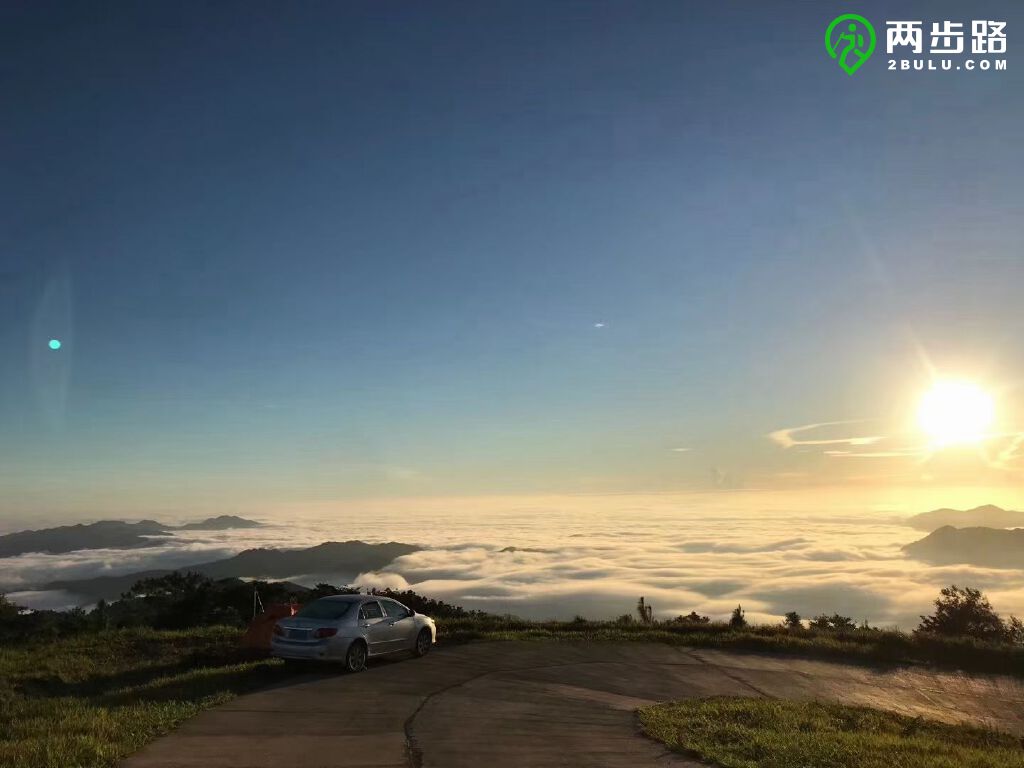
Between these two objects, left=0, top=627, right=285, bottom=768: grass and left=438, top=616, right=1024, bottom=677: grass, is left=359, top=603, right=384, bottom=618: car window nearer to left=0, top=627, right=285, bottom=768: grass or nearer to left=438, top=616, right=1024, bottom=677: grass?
left=0, top=627, right=285, bottom=768: grass

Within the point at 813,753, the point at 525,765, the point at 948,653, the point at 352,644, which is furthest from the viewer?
the point at 948,653

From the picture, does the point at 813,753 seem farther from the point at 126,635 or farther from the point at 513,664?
the point at 126,635

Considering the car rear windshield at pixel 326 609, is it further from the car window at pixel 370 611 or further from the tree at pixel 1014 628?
the tree at pixel 1014 628

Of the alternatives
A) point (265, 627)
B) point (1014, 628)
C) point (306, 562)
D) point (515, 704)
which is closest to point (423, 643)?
point (265, 627)

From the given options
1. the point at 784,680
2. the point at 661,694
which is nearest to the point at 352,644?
the point at 661,694

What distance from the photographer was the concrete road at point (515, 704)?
8.84 meters

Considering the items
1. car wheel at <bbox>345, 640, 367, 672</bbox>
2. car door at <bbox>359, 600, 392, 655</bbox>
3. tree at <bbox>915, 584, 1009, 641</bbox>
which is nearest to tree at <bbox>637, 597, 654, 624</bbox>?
tree at <bbox>915, 584, 1009, 641</bbox>

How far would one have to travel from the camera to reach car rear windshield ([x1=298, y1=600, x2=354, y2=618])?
15408 millimetres

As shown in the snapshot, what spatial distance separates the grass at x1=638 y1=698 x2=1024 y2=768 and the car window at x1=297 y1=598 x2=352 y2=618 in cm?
686

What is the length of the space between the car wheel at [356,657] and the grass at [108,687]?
140 cm

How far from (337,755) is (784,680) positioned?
1081cm

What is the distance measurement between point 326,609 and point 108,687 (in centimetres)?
501

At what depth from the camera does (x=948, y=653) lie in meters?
18.8

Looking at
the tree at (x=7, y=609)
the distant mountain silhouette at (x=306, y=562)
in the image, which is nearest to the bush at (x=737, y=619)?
the tree at (x=7, y=609)
